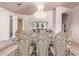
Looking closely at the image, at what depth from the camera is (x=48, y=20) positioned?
5492mm

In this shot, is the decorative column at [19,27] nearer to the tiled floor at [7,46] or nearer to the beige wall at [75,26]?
the tiled floor at [7,46]

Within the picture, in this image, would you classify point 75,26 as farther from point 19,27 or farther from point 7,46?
point 7,46

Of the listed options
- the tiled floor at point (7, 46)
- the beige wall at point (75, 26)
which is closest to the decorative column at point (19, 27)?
the tiled floor at point (7, 46)

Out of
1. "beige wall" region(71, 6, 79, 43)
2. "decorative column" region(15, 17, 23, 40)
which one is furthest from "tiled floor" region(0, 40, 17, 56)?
"beige wall" region(71, 6, 79, 43)

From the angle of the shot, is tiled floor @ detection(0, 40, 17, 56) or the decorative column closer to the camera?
the decorative column

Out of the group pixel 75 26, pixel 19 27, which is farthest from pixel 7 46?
pixel 75 26

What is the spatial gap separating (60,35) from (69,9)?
46.4 inches

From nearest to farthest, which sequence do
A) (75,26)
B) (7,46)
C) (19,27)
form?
(19,27)
(75,26)
(7,46)

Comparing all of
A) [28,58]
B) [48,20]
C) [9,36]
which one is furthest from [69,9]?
[28,58]

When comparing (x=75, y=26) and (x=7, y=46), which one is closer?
(x=75, y=26)

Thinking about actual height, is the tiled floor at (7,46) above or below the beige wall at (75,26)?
below

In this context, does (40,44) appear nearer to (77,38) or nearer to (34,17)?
(34,17)

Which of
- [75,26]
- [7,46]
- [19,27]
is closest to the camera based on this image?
[19,27]

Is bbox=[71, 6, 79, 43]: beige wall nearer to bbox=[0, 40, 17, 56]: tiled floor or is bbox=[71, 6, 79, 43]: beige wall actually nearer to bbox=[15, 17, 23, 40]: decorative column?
bbox=[15, 17, 23, 40]: decorative column
